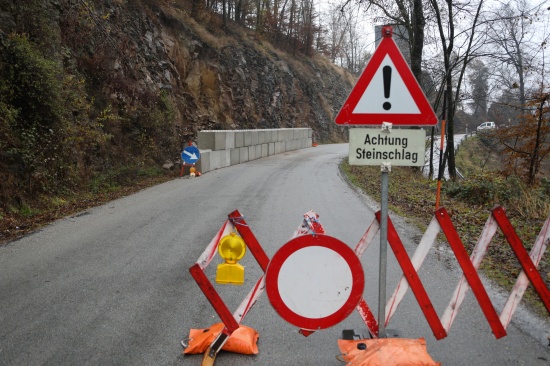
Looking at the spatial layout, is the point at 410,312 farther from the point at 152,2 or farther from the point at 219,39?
the point at 219,39

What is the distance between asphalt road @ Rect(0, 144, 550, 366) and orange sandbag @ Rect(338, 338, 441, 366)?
31 cm

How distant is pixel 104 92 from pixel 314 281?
49.7ft

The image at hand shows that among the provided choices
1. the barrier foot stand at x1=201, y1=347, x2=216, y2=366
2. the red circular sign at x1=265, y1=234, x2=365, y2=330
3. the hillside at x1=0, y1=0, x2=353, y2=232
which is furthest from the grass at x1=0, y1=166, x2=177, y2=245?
the red circular sign at x1=265, y1=234, x2=365, y2=330

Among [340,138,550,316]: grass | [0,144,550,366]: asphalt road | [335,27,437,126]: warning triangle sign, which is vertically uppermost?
[335,27,437,126]: warning triangle sign

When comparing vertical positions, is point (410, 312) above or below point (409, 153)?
below

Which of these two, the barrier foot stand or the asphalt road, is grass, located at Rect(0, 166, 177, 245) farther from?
the barrier foot stand

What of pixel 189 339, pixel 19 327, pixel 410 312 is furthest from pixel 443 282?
pixel 19 327

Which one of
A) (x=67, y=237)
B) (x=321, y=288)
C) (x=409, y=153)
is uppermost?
(x=409, y=153)

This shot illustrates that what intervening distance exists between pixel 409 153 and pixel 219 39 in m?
32.0

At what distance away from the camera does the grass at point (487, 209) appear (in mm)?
5896

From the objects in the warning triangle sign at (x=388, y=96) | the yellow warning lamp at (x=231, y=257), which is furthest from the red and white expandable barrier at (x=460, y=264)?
the yellow warning lamp at (x=231, y=257)

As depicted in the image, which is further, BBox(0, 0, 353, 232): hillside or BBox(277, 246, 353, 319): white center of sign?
BBox(0, 0, 353, 232): hillside

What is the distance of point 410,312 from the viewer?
4.62m

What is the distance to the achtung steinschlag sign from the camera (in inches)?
141
